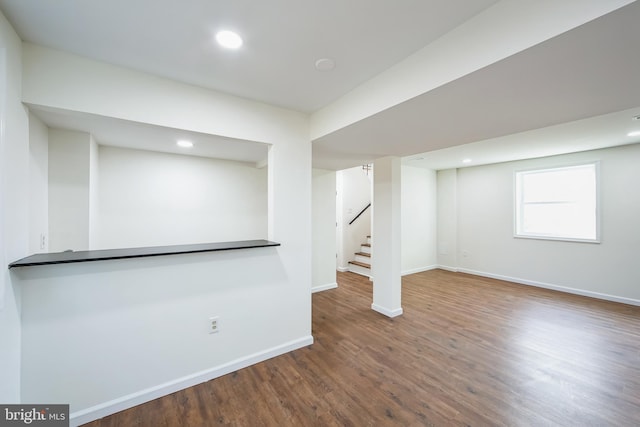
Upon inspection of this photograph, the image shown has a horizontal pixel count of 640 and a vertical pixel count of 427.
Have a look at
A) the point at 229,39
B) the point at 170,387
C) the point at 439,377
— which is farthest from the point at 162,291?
the point at 439,377

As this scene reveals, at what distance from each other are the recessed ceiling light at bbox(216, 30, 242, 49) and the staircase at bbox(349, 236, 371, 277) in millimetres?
4835

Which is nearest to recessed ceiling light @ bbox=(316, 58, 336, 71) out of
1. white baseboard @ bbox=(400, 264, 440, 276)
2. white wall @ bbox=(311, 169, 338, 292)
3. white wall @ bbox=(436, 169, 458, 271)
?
white wall @ bbox=(311, 169, 338, 292)

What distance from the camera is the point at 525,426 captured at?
1.64 m

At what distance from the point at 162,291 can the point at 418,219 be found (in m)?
5.37

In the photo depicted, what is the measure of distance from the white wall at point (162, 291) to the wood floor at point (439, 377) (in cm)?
22

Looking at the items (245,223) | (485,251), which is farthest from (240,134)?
(485,251)

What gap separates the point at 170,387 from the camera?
196 centimetres

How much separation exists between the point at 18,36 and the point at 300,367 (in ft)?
10.2

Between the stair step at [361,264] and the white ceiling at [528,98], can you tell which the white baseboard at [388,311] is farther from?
the white ceiling at [528,98]

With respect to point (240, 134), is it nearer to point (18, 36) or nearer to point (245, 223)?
point (18, 36)

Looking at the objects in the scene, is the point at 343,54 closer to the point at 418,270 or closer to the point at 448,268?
the point at 418,270

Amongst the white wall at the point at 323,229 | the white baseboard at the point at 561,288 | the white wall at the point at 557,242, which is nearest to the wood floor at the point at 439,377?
the white baseboard at the point at 561,288

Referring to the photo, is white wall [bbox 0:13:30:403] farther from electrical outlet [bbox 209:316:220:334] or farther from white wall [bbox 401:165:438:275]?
white wall [bbox 401:165:438:275]

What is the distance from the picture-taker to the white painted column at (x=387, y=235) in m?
3.38
